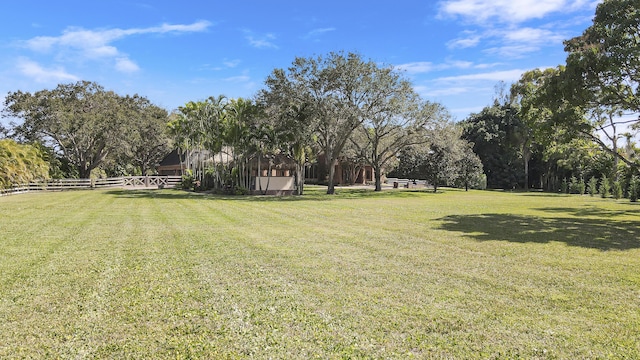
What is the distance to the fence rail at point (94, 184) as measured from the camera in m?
30.1

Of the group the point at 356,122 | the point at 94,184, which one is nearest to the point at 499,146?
the point at 356,122

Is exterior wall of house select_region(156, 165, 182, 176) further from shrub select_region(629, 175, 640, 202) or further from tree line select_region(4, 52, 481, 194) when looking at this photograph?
shrub select_region(629, 175, 640, 202)

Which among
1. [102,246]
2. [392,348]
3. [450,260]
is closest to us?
[392,348]

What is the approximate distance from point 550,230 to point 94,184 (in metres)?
37.0

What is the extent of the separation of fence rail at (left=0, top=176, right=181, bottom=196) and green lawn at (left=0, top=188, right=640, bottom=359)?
77.4 feet

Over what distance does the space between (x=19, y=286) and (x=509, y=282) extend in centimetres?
724

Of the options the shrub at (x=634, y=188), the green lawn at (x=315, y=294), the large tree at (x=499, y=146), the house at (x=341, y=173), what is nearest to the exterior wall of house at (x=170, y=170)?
the house at (x=341, y=173)

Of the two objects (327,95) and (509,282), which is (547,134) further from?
(327,95)

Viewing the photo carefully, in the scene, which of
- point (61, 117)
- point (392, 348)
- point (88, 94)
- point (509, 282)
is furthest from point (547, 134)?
point (88, 94)

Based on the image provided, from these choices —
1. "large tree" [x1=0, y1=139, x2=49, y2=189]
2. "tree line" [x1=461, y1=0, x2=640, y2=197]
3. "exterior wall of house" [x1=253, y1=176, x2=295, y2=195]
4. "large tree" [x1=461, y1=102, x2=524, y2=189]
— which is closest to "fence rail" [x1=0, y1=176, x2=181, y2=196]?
"large tree" [x1=0, y1=139, x2=49, y2=189]

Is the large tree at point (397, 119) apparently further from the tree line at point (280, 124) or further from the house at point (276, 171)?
the house at point (276, 171)

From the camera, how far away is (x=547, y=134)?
16250 mm

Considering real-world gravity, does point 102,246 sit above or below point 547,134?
below

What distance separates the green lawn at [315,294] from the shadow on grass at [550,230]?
0.15 meters
